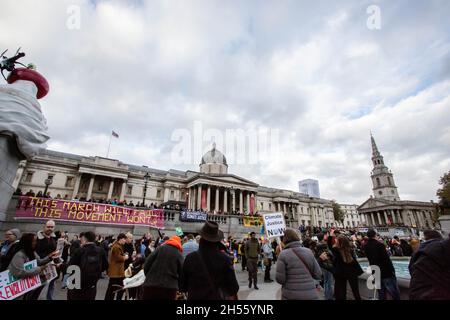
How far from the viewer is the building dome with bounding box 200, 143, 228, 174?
52906mm

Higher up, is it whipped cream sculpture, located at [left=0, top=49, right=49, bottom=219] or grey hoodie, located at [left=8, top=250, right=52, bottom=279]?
whipped cream sculpture, located at [left=0, top=49, right=49, bottom=219]

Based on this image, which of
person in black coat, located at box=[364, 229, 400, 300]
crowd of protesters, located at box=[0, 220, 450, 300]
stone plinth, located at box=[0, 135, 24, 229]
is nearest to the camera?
crowd of protesters, located at box=[0, 220, 450, 300]

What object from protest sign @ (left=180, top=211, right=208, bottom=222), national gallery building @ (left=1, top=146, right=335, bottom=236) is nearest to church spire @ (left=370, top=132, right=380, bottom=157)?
national gallery building @ (left=1, top=146, right=335, bottom=236)

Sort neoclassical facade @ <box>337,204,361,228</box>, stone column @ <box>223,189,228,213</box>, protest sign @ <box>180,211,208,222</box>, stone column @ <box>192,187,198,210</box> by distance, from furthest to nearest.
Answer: neoclassical facade @ <box>337,204,361,228</box> → stone column @ <box>223,189,228,213</box> → stone column @ <box>192,187,198,210</box> → protest sign @ <box>180,211,208,222</box>

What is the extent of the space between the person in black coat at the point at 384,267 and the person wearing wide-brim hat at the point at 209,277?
14.0ft

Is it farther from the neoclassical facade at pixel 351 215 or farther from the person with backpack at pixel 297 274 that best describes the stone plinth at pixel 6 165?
the neoclassical facade at pixel 351 215

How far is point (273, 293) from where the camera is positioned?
7.06 metres

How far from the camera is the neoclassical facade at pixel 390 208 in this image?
68125 millimetres

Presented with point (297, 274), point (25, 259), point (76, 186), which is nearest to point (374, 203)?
point (76, 186)

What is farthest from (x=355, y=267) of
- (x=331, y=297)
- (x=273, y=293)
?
(x=273, y=293)

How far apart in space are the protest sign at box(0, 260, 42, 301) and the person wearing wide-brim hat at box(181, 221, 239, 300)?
3.63 meters

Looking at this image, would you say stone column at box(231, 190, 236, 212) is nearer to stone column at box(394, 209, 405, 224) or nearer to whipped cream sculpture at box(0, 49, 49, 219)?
whipped cream sculpture at box(0, 49, 49, 219)

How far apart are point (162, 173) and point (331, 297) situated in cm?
4645

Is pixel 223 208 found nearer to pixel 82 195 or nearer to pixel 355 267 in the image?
pixel 82 195
